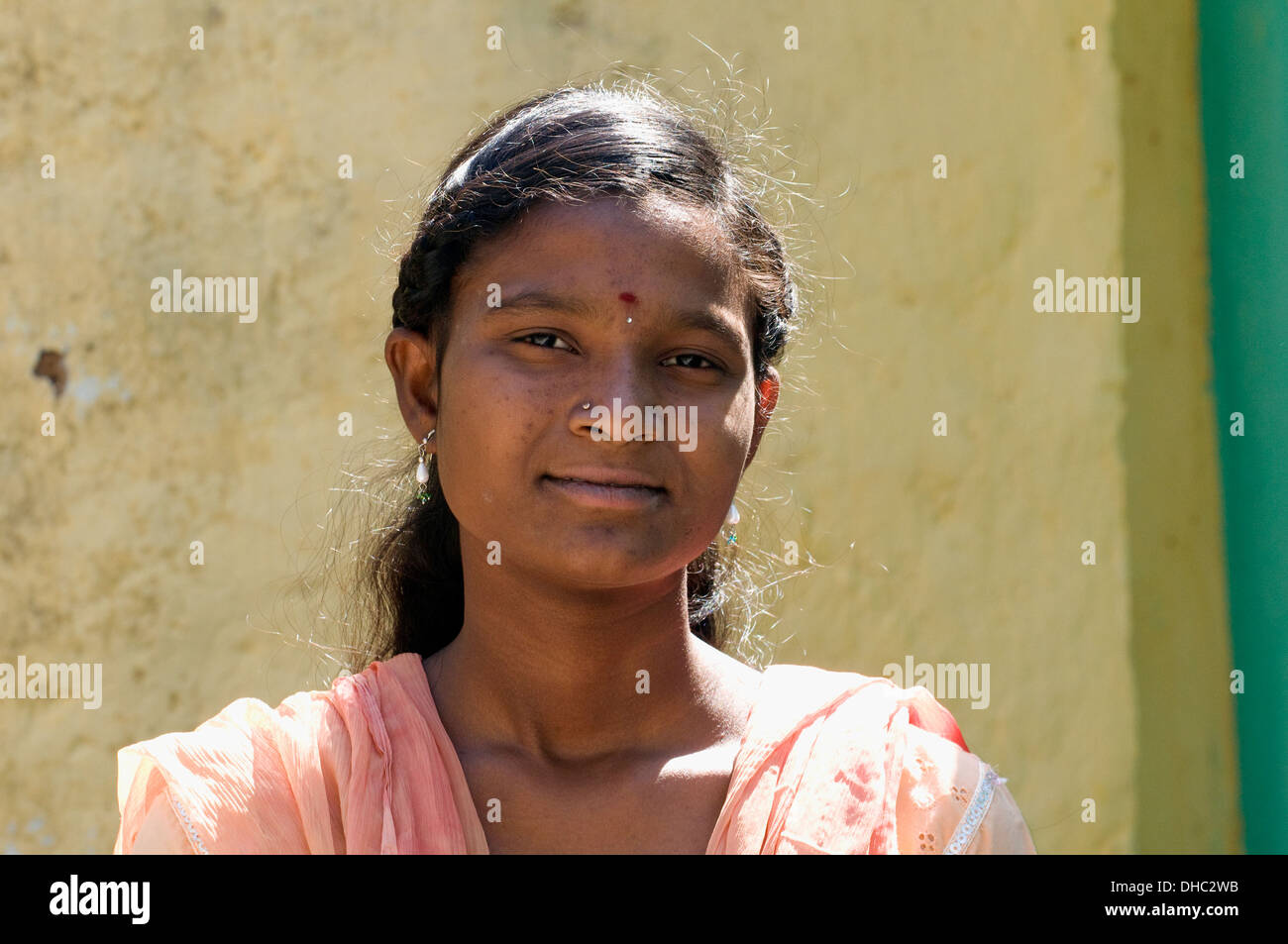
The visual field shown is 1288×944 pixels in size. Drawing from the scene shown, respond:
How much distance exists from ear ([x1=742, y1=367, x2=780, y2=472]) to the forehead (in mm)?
240

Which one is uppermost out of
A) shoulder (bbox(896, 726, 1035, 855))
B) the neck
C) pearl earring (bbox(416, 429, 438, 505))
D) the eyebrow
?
the eyebrow

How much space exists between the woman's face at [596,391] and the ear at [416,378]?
12 cm

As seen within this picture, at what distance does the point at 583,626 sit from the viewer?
2223mm

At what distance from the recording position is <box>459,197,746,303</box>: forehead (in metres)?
2.11

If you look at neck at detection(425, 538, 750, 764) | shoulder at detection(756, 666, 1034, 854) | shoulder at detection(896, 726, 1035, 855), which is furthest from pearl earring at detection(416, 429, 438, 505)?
shoulder at detection(896, 726, 1035, 855)

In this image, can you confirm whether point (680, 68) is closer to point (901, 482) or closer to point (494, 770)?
point (901, 482)

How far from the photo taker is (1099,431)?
4.02 meters

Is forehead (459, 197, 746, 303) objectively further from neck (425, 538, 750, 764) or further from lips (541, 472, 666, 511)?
neck (425, 538, 750, 764)

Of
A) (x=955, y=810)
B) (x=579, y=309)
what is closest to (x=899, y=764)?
(x=955, y=810)

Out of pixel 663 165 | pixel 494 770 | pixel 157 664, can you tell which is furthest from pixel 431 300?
pixel 157 664

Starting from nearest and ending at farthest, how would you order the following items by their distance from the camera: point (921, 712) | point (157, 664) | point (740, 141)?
point (921, 712), point (740, 141), point (157, 664)

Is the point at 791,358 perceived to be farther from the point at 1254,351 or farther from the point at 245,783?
the point at 245,783

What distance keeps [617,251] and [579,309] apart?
11 cm

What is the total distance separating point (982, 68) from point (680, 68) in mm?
853
